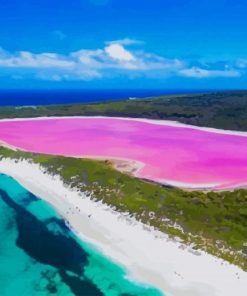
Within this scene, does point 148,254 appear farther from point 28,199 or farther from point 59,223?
point 28,199

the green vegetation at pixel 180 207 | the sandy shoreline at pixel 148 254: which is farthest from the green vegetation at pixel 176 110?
the sandy shoreline at pixel 148 254

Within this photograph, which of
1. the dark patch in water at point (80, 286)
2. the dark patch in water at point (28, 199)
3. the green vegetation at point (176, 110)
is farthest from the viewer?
the green vegetation at point (176, 110)

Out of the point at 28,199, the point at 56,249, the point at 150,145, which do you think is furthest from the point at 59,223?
the point at 150,145

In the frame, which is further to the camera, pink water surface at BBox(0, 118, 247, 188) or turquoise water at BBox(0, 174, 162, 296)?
pink water surface at BBox(0, 118, 247, 188)

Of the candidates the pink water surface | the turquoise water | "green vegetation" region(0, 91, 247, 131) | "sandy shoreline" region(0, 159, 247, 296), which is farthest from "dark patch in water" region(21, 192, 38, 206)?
"green vegetation" region(0, 91, 247, 131)

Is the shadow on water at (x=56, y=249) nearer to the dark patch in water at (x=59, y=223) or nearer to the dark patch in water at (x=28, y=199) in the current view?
the dark patch in water at (x=59, y=223)

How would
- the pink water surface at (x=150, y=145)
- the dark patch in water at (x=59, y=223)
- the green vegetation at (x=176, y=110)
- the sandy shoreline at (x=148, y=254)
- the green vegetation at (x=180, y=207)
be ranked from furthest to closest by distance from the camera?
the green vegetation at (x=176, y=110) → the pink water surface at (x=150, y=145) → the dark patch in water at (x=59, y=223) → the green vegetation at (x=180, y=207) → the sandy shoreline at (x=148, y=254)

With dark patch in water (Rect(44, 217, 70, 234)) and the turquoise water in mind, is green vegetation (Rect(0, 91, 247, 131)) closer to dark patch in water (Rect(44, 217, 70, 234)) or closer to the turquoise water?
dark patch in water (Rect(44, 217, 70, 234))
